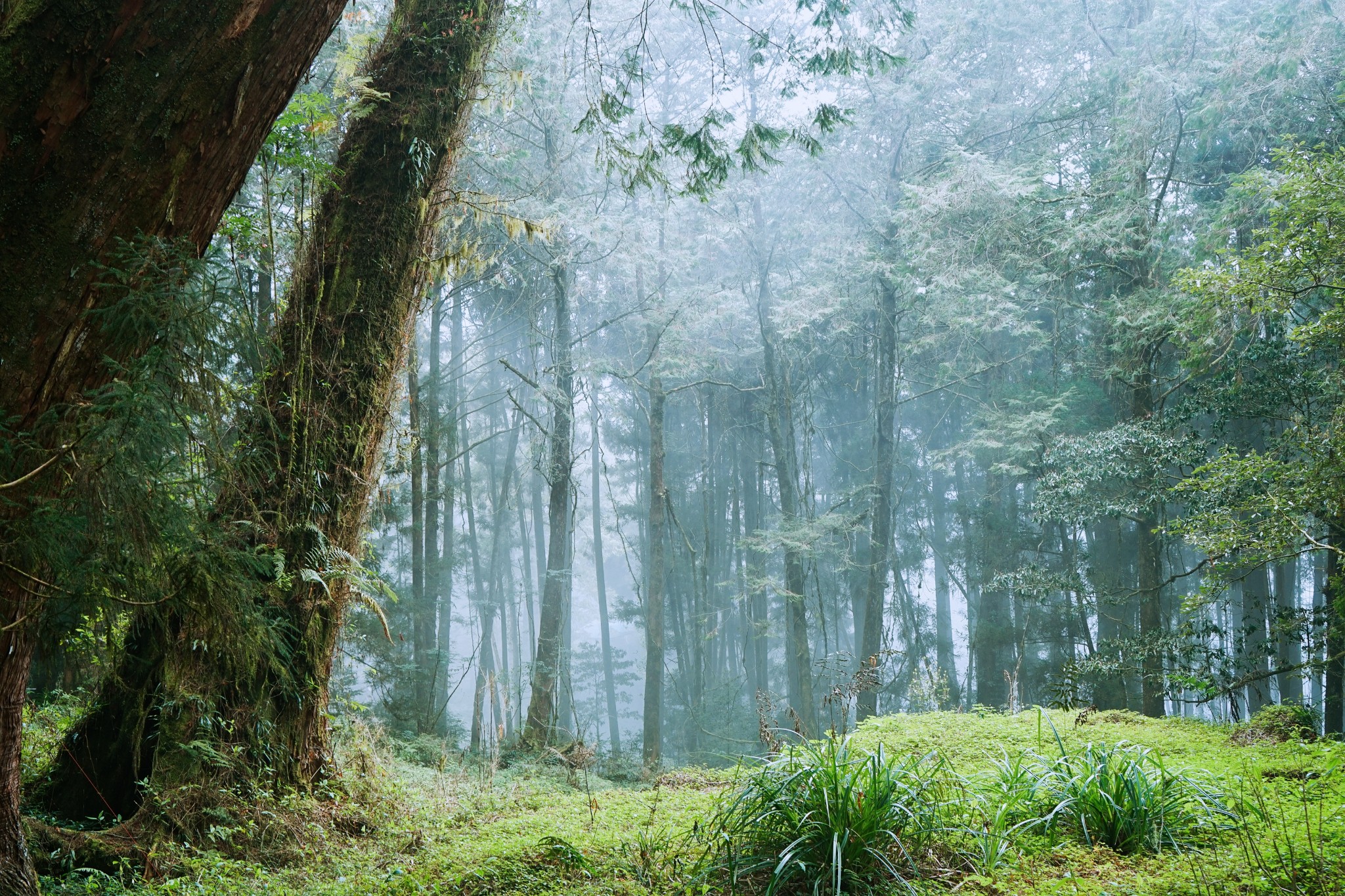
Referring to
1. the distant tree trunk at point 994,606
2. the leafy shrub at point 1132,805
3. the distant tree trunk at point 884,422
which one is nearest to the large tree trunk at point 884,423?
the distant tree trunk at point 884,422

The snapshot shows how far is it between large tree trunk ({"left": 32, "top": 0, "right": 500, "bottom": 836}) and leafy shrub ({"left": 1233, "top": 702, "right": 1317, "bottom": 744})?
614 centimetres

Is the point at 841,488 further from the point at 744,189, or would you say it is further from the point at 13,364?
the point at 13,364

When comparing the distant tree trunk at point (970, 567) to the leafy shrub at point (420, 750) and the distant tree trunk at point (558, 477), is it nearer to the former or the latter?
the distant tree trunk at point (558, 477)

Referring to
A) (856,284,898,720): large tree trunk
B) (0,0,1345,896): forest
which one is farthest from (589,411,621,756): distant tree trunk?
(856,284,898,720): large tree trunk

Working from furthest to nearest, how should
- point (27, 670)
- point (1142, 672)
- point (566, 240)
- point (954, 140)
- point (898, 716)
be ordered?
point (954, 140)
point (566, 240)
point (1142, 672)
point (898, 716)
point (27, 670)

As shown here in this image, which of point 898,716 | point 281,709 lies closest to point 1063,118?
point 898,716

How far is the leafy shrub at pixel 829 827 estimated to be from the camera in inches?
115

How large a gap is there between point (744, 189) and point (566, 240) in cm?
508

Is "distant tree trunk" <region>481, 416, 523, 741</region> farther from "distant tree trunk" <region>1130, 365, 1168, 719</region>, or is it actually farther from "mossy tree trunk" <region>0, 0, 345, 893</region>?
"mossy tree trunk" <region>0, 0, 345, 893</region>

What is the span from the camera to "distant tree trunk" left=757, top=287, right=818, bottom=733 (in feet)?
47.9

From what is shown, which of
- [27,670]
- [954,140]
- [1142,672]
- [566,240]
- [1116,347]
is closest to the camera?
A: [27,670]

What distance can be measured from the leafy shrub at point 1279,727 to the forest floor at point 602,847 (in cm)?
24

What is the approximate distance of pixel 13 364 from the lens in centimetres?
171

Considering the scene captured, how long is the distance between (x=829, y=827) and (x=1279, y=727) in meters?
4.83
